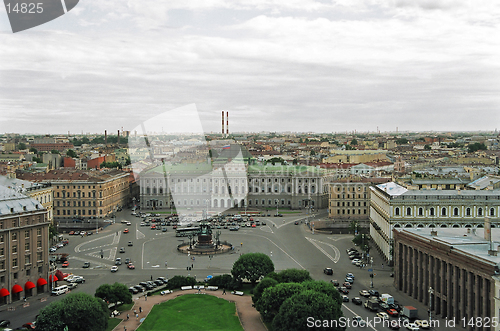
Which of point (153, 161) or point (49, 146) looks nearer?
point (153, 161)

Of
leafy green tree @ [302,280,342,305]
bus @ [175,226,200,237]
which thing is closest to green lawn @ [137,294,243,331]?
leafy green tree @ [302,280,342,305]

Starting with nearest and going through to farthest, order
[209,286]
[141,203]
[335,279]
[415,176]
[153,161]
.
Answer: [209,286], [335,279], [415,176], [141,203], [153,161]

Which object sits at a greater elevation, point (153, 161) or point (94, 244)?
point (153, 161)

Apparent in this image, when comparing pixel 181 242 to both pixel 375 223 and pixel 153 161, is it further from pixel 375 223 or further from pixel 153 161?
pixel 153 161

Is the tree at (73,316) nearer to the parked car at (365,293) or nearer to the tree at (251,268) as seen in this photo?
the tree at (251,268)

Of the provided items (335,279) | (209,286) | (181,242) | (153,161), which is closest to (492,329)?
(335,279)

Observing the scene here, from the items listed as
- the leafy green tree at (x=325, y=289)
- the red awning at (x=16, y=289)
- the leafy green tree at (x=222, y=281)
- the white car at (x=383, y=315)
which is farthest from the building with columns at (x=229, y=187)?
the leafy green tree at (x=325, y=289)

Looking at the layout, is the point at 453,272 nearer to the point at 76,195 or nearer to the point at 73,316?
the point at 73,316
